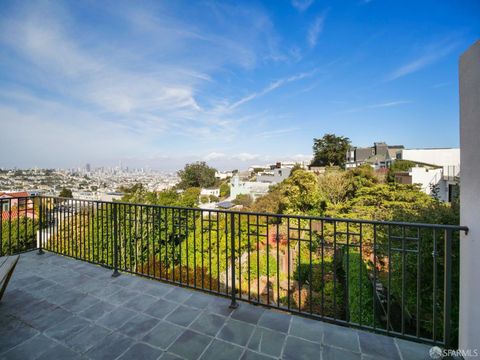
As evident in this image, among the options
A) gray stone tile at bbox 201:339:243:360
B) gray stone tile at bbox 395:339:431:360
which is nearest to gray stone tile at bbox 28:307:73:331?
gray stone tile at bbox 201:339:243:360

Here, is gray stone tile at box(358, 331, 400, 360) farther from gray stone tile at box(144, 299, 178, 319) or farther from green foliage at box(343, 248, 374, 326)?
green foliage at box(343, 248, 374, 326)

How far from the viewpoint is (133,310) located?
7.73 feet

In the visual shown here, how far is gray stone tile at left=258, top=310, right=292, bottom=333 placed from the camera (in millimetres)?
2086

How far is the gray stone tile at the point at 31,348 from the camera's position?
5.63ft

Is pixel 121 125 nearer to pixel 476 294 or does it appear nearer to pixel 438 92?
pixel 476 294

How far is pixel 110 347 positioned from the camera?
183cm

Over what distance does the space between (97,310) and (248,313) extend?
5.17 ft

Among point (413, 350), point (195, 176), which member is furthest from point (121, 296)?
point (195, 176)

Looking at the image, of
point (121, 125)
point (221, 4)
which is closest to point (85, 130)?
point (121, 125)

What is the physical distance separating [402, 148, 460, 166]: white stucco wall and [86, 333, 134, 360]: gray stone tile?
35.2 m

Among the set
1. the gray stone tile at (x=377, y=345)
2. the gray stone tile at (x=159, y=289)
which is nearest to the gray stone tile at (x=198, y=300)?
the gray stone tile at (x=159, y=289)

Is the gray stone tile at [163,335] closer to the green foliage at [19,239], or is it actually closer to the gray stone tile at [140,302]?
the gray stone tile at [140,302]

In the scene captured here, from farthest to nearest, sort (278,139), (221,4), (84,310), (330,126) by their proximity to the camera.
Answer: (330,126)
(278,139)
(221,4)
(84,310)

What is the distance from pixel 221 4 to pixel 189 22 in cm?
91
